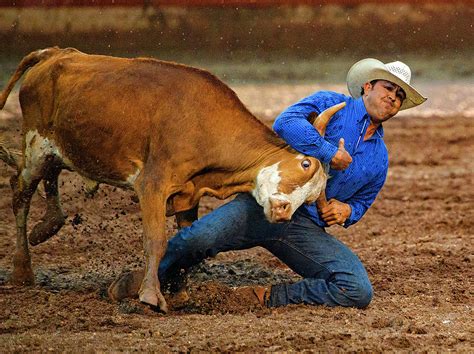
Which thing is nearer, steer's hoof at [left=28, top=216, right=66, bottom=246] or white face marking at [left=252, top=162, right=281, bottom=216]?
white face marking at [left=252, top=162, right=281, bottom=216]

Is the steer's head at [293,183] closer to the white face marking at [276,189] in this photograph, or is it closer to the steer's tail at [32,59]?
the white face marking at [276,189]

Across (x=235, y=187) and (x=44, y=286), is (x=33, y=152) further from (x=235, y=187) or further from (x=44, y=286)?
(x=235, y=187)

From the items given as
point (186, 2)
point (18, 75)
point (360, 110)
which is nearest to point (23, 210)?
point (18, 75)

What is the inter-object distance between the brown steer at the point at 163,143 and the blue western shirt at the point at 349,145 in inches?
7.5

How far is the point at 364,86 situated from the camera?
22.0 feet

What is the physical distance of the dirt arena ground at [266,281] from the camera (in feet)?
18.9

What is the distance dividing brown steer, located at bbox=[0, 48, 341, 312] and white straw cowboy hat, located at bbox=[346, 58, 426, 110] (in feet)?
1.79

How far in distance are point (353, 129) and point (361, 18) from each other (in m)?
7.38

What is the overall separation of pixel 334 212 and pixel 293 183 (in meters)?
0.40

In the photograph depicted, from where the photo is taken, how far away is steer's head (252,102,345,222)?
20.3 ft

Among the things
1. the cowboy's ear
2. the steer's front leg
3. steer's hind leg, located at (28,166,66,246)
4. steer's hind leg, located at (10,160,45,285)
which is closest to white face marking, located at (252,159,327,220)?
the steer's front leg

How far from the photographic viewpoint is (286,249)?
6656 millimetres

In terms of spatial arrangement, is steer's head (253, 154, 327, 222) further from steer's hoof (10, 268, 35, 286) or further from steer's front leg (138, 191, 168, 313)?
steer's hoof (10, 268, 35, 286)

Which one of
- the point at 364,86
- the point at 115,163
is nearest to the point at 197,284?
the point at 115,163
